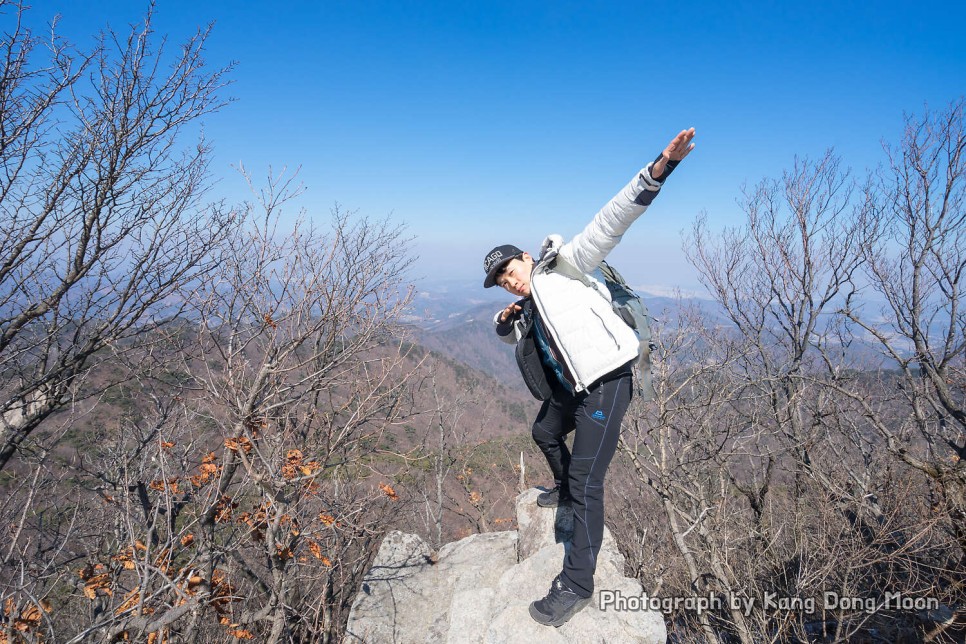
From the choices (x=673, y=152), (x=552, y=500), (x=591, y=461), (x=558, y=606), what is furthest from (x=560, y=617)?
(x=673, y=152)

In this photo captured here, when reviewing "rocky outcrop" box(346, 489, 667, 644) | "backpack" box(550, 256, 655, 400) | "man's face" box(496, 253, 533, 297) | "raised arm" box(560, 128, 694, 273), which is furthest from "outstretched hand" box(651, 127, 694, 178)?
"rocky outcrop" box(346, 489, 667, 644)

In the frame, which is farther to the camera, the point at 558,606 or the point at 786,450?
the point at 786,450

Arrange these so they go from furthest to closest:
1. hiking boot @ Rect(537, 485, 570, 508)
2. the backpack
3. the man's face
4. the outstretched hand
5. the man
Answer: hiking boot @ Rect(537, 485, 570, 508)
the man's face
the backpack
the man
the outstretched hand

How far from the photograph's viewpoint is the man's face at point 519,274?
2.86 m

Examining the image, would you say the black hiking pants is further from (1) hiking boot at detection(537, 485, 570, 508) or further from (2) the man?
(1) hiking boot at detection(537, 485, 570, 508)

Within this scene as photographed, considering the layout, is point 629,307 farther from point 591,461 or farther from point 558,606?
point 558,606

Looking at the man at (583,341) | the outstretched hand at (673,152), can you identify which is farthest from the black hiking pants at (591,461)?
the outstretched hand at (673,152)

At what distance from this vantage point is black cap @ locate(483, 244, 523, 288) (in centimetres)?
282

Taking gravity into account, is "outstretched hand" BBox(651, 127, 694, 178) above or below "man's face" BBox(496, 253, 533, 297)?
above

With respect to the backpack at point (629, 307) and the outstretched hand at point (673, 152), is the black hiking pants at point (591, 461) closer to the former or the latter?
the backpack at point (629, 307)

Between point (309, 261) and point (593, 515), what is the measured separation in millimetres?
5060

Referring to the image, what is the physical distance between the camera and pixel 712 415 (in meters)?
9.76

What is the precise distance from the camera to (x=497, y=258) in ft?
9.34

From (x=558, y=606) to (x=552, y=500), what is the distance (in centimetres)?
134
